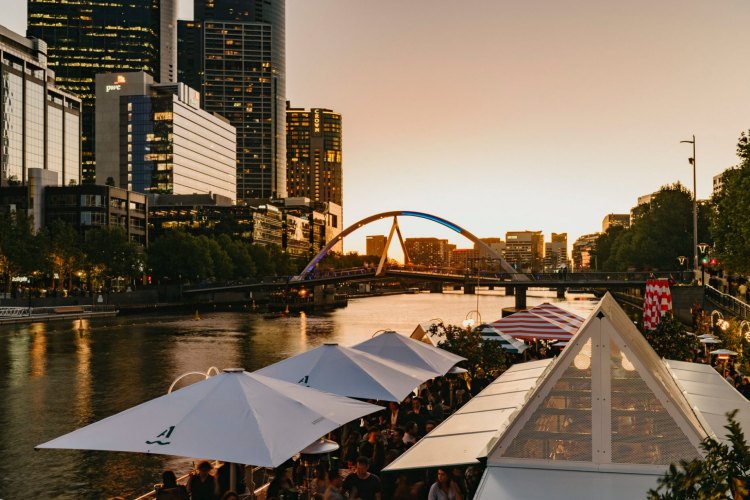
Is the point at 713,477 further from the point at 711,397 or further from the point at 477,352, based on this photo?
the point at 477,352

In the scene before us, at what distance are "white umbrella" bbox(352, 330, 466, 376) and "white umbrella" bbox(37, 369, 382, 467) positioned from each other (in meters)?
7.67

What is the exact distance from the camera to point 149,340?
65.4 m

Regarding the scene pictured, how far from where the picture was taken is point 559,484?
566 centimetres

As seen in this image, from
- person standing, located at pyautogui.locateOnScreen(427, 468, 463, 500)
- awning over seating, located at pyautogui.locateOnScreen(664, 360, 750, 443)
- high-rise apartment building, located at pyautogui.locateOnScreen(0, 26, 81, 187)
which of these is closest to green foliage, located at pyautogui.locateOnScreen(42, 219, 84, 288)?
high-rise apartment building, located at pyautogui.locateOnScreen(0, 26, 81, 187)

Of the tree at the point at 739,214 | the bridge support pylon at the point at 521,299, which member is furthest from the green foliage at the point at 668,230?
the tree at the point at 739,214

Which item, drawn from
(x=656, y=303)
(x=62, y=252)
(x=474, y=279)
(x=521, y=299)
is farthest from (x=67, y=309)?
(x=656, y=303)

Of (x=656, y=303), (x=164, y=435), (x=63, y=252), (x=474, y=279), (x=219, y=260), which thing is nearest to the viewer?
(x=164, y=435)

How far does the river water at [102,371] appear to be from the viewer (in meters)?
21.5

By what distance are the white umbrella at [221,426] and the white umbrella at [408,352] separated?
25.2ft

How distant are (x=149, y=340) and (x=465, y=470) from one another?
2336 inches

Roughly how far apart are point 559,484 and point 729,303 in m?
51.5

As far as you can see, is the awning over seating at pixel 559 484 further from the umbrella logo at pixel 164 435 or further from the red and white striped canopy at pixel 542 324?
the red and white striped canopy at pixel 542 324

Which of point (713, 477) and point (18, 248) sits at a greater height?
point (18, 248)

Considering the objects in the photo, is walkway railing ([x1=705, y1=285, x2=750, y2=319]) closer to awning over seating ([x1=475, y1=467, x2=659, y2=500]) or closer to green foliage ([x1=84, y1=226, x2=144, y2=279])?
awning over seating ([x1=475, y1=467, x2=659, y2=500])
